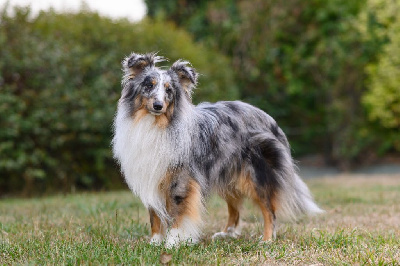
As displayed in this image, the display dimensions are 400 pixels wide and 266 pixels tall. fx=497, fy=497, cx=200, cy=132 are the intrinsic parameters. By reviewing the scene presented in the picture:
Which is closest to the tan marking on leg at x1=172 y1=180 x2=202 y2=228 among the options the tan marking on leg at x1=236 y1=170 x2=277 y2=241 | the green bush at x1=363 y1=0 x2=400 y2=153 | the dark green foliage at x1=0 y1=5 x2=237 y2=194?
the tan marking on leg at x1=236 y1=170 x2=277 y2=241

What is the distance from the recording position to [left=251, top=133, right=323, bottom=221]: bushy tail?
523 centimetres

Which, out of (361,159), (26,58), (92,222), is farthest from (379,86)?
(92,222)

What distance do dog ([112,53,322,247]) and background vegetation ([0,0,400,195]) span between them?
5.02 m

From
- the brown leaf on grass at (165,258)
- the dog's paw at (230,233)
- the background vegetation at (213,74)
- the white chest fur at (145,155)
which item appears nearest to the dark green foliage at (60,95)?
the background vegetation at (213,74)

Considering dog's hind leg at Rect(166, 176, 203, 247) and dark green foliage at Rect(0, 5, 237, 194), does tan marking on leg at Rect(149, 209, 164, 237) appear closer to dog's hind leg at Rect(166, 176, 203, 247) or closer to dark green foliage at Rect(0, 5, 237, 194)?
dog's hind leg at Rect(166, 176, 203, 247)

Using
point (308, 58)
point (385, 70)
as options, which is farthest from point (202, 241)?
point (308, 58)

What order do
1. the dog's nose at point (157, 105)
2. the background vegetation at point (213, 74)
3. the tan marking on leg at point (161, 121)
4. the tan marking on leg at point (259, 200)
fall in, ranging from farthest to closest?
the background vegetation at point (213, 74)
the tan marking on leg at point (259, 200)
the tan marking on leg at point (161, 121)
the dog's nose at point (157, 105)

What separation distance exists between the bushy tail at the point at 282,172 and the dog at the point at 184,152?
11mm

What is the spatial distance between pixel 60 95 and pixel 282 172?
5.87m

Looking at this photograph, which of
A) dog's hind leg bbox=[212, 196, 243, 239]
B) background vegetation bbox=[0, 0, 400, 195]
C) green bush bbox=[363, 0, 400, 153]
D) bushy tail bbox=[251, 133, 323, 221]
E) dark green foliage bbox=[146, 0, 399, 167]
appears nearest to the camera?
bushy tail bbox=[251, 133, 323, 221]

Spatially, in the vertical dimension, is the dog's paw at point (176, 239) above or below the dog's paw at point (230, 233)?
above

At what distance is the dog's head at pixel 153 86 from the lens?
4.52 meters

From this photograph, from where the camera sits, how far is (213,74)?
42.5ft

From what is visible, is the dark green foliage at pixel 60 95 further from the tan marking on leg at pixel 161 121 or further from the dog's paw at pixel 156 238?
the tan marking on leg at pixel 161 121
